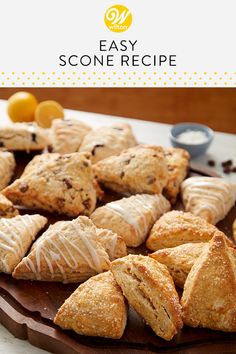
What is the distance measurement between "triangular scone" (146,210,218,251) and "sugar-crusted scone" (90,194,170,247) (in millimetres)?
73

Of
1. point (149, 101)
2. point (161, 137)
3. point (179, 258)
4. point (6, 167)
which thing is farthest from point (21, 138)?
point (149, 101)

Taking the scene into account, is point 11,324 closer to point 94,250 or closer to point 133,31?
point 94,250

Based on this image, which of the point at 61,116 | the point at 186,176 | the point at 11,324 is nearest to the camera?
the point at 11,324

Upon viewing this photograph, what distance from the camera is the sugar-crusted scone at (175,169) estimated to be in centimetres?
387

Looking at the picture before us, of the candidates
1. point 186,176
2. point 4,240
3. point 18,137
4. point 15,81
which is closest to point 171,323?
point 4,240

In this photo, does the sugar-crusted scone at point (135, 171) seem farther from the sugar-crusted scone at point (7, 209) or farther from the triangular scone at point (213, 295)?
the triangular scone at point (213, 295)

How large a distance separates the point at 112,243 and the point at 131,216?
0.92 ft

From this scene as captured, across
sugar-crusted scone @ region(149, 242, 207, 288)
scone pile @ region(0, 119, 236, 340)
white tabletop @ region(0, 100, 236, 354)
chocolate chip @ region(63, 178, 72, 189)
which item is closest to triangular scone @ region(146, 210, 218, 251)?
scone pile @ region(0, 119, 236, 340)

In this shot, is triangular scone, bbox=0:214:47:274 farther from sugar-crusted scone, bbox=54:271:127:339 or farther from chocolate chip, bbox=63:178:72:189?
sugar-crusted scone, bbox=54:271:127:339

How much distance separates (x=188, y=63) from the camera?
437cm

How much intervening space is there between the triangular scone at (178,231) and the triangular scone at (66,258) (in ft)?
1.18

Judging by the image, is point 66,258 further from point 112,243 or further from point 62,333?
point 62,333

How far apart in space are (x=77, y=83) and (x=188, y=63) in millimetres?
783

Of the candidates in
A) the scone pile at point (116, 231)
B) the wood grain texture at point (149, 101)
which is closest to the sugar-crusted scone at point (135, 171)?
the scone pile at point (116, 231)
